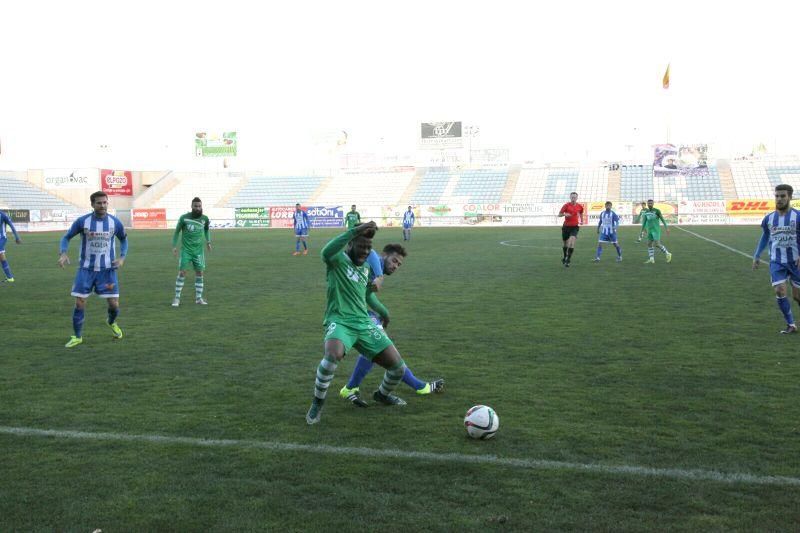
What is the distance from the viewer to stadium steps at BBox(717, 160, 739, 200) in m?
66.6

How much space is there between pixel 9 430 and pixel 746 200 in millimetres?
63066

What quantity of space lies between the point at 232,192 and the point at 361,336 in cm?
7825

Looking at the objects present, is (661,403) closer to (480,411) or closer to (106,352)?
(480,411)

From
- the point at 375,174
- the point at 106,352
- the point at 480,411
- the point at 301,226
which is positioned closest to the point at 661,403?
the point at 480,411

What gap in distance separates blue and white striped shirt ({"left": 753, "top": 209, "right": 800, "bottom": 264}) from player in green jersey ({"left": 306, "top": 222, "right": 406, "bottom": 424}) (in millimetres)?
6551

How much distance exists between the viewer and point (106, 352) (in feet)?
31.6

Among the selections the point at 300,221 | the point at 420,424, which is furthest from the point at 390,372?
the point at 300,221

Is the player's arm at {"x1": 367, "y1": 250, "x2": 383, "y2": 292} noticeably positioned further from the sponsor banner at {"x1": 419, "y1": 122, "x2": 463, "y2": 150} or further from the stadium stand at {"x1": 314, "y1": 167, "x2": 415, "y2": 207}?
the sponsor banner at {"x1": 419, "y1": 122, "x2": 463, "y2": 150}

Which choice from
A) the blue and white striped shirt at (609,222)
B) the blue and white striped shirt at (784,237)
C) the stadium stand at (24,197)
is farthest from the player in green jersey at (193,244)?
the stadium stand at (24,197)

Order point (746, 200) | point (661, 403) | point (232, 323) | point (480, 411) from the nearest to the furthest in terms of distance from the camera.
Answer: point (480, 411), point (661, 403), point (232, 323), point (746, 200)

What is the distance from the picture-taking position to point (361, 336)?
6.43 m

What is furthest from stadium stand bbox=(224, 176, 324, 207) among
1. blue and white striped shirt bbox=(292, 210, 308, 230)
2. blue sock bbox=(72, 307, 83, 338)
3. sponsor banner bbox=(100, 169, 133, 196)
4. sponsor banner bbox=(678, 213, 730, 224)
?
blue sock bbox=(72, 307, 83, 338)

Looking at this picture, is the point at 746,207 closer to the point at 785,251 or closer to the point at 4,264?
the point at 785,251

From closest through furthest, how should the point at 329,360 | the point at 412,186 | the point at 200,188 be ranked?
the point at 329,360
the point at 412,186
the point at 200,188
